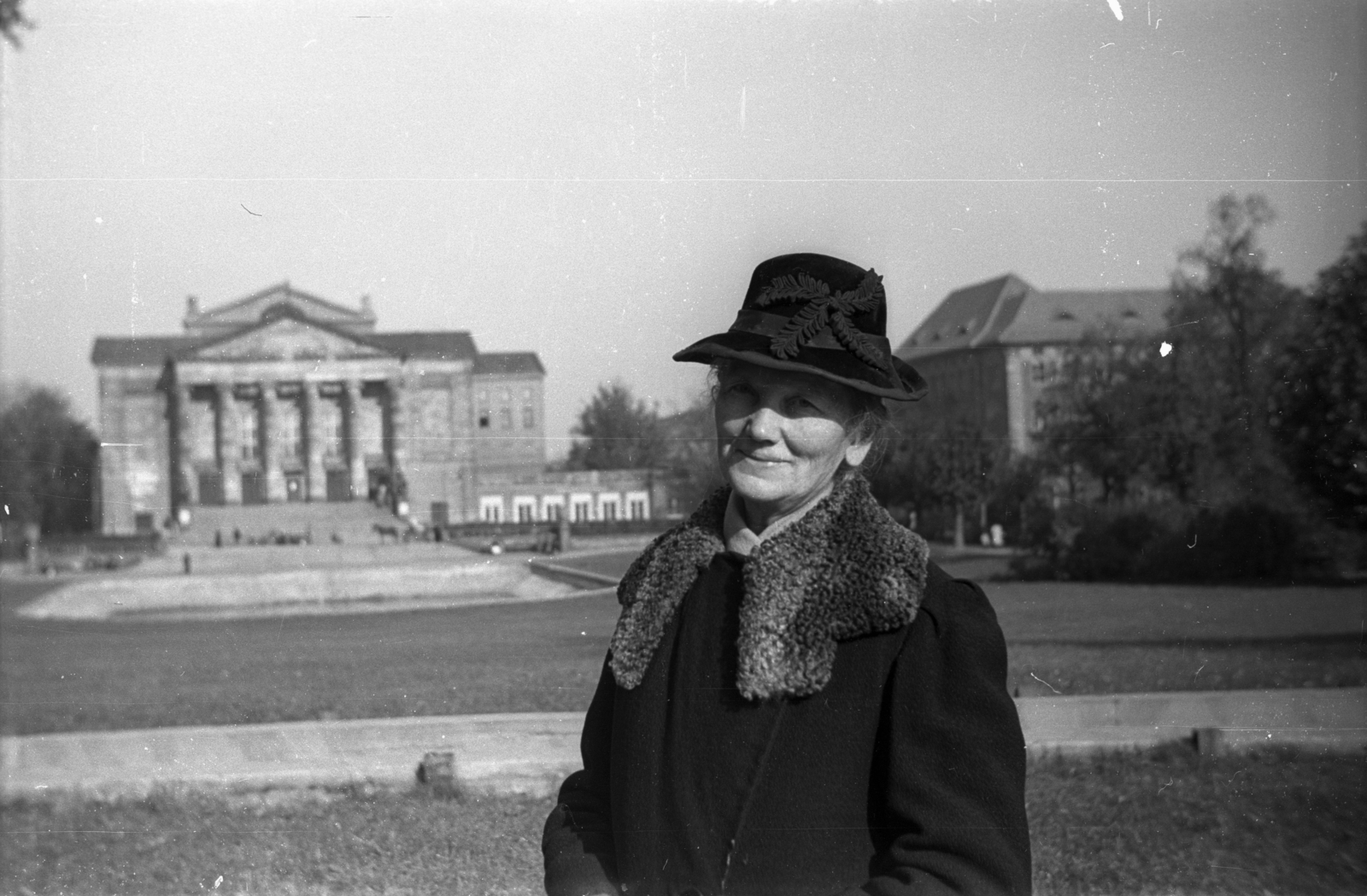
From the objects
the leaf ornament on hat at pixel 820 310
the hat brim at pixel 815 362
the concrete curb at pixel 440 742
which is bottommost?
the concrete curb at pixel 440 742

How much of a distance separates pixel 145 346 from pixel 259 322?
0.47 m

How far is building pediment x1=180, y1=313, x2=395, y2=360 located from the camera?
3.90m

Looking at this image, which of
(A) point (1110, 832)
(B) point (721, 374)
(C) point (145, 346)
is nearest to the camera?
(B) point (721, 374)

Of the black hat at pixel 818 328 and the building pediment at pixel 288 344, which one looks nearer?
the black hat at pixel 818 328

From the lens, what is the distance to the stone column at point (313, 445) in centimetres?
496

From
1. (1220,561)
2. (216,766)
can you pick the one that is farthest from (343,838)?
(1220,561)

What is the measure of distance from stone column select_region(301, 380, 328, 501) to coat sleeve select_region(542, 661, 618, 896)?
130 inches

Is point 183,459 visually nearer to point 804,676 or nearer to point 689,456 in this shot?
point 689,456

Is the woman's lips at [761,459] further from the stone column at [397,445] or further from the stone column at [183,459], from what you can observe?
the stone column at [183,459]

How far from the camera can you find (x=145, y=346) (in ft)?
13.1

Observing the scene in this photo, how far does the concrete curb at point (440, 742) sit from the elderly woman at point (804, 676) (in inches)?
114

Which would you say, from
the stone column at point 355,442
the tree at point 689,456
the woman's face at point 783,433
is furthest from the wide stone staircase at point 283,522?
the woman's face at point 783,433

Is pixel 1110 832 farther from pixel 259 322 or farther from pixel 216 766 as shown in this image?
pixel 259 322

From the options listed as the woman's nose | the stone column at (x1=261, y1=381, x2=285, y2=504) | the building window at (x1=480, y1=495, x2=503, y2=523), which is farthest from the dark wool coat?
the stone column at (x1=261, y1=381, x2=285, y2=504)
